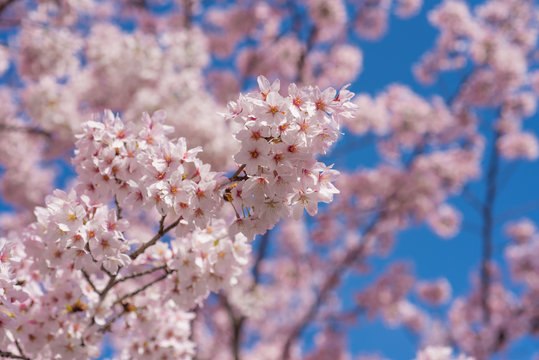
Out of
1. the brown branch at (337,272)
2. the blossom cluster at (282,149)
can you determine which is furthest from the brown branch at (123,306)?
the brown branch at (337,272)

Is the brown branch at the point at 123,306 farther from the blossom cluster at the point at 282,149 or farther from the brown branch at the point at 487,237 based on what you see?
the brown branch at the point at 487,237

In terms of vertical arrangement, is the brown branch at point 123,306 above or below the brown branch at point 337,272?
below

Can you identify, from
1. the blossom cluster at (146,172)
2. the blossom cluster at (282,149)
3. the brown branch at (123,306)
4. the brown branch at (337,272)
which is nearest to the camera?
the blossom cluster at (282,149)

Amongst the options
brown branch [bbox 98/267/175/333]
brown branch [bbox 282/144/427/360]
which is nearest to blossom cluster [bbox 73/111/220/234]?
brown branch [bbox 98/267/175/333]

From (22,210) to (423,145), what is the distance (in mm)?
10384

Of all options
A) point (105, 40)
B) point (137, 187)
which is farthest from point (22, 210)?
point (137, 187)

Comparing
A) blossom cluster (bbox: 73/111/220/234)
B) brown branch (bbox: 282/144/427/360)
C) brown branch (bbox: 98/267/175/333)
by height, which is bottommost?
brown branch (bbox: 98/267/175/333)

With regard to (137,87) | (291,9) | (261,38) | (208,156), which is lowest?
(208,156)

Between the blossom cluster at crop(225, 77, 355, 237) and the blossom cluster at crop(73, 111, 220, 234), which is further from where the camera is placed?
the blossom cluster at crop(73, 111, 220, 234)

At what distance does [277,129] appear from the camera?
190cm

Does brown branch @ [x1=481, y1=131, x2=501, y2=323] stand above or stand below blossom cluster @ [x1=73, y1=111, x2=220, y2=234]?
above

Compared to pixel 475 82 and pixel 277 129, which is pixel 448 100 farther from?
pixel 277 129

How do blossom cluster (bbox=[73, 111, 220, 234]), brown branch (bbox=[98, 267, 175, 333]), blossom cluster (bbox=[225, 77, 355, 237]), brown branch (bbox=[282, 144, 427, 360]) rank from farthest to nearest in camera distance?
brown branch (bbox=[282, 144, 427, 360])
brown branch (bbox=[98, 267, 175, 333])
blossom cluster (bbox=[73, 111, 220, 234])
blossom cluster (bbox=[225, 77, 355, 237])

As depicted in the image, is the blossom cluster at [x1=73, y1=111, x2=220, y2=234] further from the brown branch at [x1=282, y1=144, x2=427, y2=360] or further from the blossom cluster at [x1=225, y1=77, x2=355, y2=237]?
the brown branch at [x1=282, y1=144, x2=427, y2=360]
